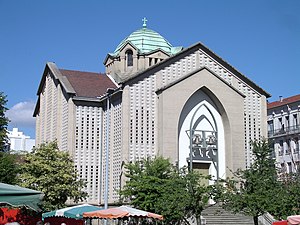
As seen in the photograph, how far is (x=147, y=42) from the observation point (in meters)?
50.8

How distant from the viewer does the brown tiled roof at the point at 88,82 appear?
46.2 m

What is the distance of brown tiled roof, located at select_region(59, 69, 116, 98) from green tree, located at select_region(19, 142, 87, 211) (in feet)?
29.9

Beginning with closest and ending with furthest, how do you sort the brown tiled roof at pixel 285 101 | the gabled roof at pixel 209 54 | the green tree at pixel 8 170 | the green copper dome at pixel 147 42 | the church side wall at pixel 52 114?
1. the green tree at pixel 8 170
2. the gabled roof at pixel 209 54
3. the church side wall at pixel 52 114
4. the green copper dome at pixel 147 42
5. the brown tiled roof at pixel 285 101

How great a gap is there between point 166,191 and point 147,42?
22.3m

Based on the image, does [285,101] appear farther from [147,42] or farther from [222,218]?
[222,218]

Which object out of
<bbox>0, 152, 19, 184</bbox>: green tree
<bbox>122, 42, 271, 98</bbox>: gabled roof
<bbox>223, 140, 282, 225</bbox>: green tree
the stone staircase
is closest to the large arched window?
<bbox>122, 42, 271, 98</bbox>: gabled roof

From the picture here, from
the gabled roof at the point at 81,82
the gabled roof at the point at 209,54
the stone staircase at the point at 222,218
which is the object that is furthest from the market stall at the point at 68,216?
the gabled roof at the point at 81,82

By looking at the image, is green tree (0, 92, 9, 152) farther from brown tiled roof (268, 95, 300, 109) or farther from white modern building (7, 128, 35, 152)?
white modern building (7, 128, 35, 152)

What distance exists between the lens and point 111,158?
43375mm

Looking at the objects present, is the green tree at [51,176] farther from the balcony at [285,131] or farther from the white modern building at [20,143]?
the white modern building at [20,143]

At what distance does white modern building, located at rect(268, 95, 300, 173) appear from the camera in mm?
61875

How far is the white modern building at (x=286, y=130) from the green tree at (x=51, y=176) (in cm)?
3016

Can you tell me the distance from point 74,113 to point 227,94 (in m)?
13.1

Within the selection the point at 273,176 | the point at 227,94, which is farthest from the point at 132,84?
the point at 273,176
